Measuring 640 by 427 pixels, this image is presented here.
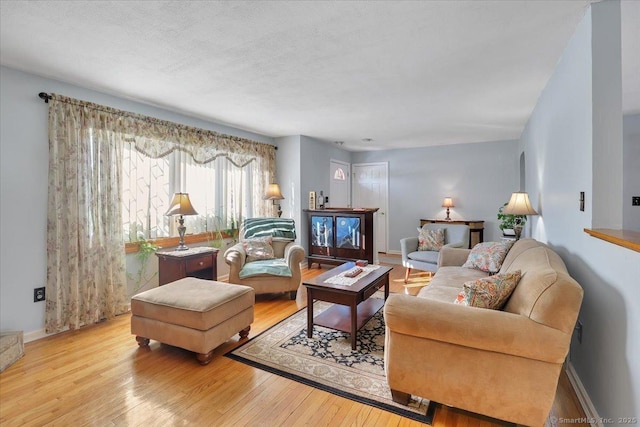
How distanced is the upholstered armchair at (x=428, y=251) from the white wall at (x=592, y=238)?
169cm

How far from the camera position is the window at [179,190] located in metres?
3.56

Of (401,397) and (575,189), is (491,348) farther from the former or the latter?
(575,189)

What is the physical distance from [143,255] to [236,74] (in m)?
2.31

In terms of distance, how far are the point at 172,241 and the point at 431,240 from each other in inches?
144

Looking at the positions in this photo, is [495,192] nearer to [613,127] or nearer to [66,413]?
[613,127]

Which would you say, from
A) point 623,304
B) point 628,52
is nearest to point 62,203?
point 623,304

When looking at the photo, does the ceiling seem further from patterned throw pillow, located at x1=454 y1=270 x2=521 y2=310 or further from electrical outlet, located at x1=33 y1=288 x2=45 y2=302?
electrical outlet, located at x1=33 y1=288 x2=45 y2=302

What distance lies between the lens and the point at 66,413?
180 centimetres

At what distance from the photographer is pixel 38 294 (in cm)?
280

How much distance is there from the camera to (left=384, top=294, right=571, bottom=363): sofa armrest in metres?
1.48

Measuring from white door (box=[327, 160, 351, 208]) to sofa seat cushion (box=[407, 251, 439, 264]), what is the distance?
2.30m

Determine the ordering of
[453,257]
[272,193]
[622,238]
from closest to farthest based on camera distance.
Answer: [622,238] → [453,257] → [272,193]

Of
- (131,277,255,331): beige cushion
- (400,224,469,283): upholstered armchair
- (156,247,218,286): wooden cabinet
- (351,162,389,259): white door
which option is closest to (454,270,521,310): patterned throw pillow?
(131,277,255,331): beige cushion

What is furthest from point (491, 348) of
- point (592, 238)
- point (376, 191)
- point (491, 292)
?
point (376, 191)
